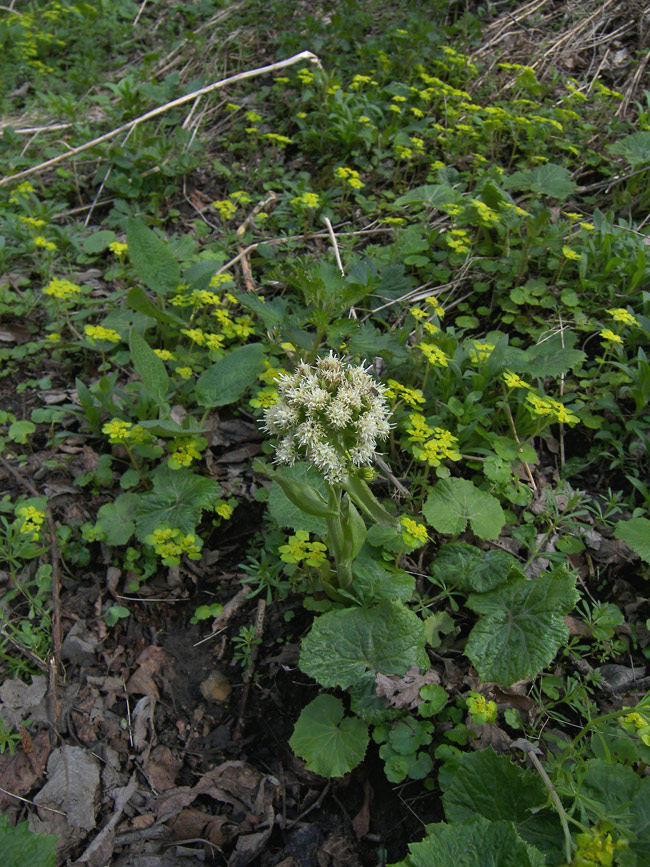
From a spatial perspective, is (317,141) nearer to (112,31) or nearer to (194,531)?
(194,531)

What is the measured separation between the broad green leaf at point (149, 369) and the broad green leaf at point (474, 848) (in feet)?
7.20

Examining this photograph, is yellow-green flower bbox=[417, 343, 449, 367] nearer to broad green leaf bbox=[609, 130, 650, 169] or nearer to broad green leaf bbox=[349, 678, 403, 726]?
broad green leaf bbox=[349, 678, 403, 726]

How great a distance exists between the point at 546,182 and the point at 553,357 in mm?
1629

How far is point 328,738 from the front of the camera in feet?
6.88

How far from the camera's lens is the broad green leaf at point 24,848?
1.68 metres

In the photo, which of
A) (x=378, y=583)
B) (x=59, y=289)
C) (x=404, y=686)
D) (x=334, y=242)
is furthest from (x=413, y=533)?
(x=59, y=289)

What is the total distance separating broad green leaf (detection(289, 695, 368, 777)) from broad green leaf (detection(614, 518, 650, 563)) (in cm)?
128

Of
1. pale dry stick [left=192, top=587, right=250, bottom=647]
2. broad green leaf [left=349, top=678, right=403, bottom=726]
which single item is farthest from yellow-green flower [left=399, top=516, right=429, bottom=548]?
pale dry stick [left=192, top=587, right=250, bottom=647]

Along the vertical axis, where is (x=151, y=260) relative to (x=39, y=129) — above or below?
below

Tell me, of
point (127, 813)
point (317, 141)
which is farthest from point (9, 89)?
point (127, 813)

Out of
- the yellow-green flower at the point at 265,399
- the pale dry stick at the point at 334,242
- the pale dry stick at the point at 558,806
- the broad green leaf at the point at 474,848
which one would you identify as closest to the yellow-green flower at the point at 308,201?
the pale dry stick at the point at 334,242

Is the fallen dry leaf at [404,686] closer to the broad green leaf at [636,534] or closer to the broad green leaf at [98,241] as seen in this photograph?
the broad green leaf at [636,534]

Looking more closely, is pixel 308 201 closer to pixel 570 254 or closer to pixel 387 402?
pixel 570 254

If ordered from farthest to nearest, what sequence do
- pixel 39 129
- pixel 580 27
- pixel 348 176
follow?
pixel 580 27 → pixel 39 129 → pixel 348 176
